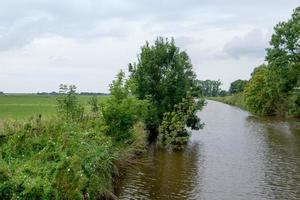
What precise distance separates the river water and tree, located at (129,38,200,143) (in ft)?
13.4

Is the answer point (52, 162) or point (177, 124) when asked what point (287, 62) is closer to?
point (177, 124)

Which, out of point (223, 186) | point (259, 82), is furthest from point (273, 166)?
point (259, 82)

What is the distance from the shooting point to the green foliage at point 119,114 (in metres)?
23.3

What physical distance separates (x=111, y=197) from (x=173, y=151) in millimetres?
13895

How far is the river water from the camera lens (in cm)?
1830

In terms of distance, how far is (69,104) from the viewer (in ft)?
77.1

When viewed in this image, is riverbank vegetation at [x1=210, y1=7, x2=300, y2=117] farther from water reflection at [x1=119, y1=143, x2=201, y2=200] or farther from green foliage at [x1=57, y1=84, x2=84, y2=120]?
green foliage at [x1=57, y1=84, x2=84, y2=120]

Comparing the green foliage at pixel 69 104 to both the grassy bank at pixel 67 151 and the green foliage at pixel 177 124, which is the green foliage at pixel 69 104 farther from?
the green foliage at pixel 177 124

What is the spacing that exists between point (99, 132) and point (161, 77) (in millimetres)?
15312

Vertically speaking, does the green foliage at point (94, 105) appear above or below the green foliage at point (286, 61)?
below

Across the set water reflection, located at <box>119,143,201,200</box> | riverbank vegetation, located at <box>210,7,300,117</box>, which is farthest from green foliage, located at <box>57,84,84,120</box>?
riverbank vegetation, located at <box>210,7,300,117</box>

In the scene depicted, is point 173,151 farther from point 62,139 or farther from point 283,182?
point 62,139

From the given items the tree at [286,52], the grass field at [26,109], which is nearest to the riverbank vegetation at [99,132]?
the grass field at [26,109]

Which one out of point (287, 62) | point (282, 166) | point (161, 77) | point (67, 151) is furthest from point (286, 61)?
point (67, 151)
